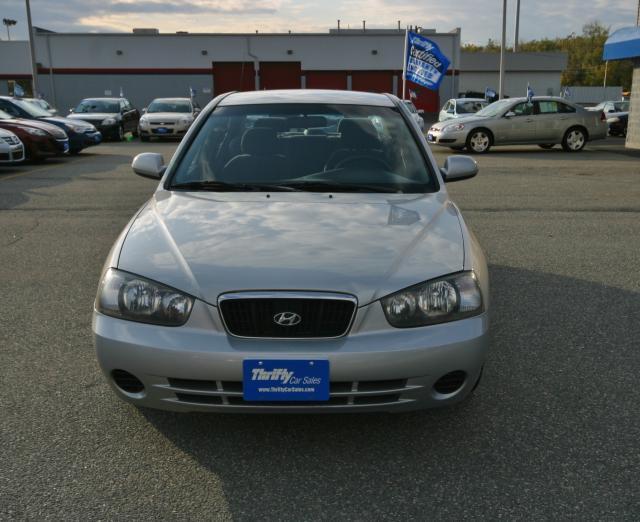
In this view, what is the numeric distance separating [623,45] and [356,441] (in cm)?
1972

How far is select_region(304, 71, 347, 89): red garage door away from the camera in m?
42.6

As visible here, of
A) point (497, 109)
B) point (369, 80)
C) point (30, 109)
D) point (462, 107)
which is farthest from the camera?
point (369, 80)

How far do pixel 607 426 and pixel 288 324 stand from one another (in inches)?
63.9

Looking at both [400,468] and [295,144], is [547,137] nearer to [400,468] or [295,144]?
[295,144]

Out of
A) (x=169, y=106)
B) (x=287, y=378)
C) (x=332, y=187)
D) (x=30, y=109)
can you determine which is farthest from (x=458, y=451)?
(x=169, y=106)

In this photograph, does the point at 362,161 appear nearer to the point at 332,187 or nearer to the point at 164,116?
the point at 332,187

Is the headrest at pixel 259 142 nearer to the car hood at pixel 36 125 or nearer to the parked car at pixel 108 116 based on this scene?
the car hood at pixel 36 125

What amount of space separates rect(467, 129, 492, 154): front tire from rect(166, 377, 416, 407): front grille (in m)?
17.1

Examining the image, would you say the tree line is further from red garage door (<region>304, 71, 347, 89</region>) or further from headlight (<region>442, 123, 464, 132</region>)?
headlight (<region>442, 123, 464, 132</region>)

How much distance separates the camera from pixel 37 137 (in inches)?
602

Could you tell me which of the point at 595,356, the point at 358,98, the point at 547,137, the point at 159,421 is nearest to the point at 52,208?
the point at 358,98

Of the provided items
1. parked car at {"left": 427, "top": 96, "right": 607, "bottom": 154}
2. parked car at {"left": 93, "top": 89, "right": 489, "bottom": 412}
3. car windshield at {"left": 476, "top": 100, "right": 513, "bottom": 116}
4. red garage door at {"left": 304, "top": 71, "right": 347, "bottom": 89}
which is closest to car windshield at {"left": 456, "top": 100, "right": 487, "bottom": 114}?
car windshield at {"left": 476, "top": 100, "right": 513, "bottom": 116}

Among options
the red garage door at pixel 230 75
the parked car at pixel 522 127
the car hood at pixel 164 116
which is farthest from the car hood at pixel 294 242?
the red garage door at pixel 230 75

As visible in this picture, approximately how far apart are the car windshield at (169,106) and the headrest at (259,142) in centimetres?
2167
